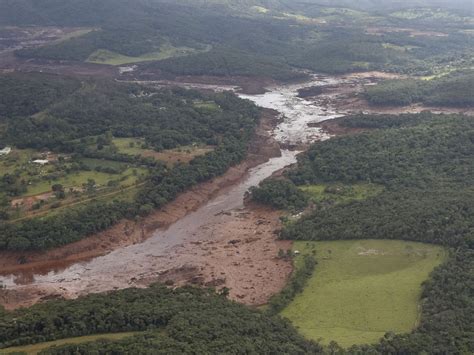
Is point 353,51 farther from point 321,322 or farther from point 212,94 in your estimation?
point 321,322

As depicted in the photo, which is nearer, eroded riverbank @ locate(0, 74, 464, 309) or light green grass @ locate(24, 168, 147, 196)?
eroded riverbank @ locate(0, 74, 464, 309)

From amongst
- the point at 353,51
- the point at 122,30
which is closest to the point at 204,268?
the point at 353,51

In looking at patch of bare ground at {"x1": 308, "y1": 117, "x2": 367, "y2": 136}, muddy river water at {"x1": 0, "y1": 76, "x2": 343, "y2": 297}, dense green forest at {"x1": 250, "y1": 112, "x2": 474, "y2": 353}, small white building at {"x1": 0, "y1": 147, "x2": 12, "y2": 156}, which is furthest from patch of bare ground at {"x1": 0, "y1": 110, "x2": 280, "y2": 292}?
small white building at {"x1": 0, "y1": 147, "x2": 12, "y2": 156}

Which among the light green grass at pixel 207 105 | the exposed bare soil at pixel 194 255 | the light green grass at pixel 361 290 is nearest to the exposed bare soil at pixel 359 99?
the light green grass at pixel 207 105

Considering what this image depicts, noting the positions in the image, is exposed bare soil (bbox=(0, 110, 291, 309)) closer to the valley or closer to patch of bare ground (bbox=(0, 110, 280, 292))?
patch of bare ground (bbox=(0, 110, 280, 292))

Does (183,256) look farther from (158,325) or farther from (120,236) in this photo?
(158,325)
